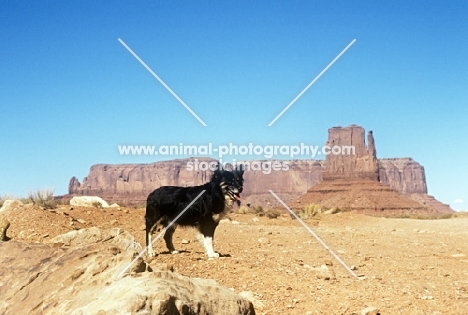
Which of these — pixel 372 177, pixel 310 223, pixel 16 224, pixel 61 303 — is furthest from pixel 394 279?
pixel 372 177

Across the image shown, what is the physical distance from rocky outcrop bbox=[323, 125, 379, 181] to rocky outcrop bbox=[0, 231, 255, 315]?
10892 centimetres

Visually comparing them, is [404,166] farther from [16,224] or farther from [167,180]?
[16,224]

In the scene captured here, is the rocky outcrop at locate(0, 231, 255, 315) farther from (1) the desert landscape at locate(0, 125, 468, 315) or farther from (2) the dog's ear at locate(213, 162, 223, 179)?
(2) the dog's ear at locate(213, 162, 223, 179)

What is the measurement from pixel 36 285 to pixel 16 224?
995cm

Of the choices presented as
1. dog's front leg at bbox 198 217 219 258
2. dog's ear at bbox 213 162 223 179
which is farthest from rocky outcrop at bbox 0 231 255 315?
dog's ear at bbox 213 162 223 179

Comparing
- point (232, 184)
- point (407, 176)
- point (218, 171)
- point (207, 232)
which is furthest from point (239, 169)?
point (407, 176)

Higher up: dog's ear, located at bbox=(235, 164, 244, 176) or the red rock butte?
the red rock butte

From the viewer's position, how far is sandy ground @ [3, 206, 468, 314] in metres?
6.13

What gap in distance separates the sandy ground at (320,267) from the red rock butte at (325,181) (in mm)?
75095

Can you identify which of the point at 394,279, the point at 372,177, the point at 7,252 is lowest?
the point at 394,279

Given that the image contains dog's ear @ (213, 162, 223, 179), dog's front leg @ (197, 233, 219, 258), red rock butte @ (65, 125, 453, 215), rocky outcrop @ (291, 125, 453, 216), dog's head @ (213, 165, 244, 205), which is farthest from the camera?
red rock butte @ (65, 125, 453, 215)

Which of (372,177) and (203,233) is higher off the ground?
(372,177)

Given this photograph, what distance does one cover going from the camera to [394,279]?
8070 millimetres

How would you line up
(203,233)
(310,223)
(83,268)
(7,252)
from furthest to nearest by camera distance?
(310,223) < (203,233) < (7,252) < (83,268)
